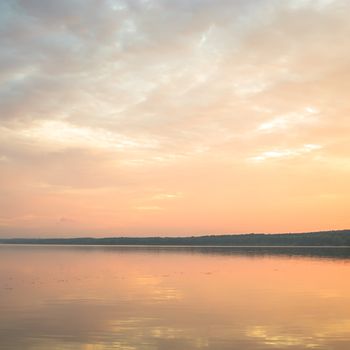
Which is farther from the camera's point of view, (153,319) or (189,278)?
(189,278)

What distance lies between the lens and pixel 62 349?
15.8 m

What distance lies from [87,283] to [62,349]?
19.8 meters

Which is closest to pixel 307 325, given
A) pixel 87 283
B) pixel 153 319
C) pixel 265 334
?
pixel 265 334

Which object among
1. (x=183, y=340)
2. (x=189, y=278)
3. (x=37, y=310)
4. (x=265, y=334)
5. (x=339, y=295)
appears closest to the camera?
(x=183, y=340)

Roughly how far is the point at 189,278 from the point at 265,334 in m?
21.4

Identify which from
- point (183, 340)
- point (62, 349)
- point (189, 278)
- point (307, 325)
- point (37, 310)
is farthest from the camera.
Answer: point (189, 278)

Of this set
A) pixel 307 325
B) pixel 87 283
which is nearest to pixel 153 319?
pixel 307 325

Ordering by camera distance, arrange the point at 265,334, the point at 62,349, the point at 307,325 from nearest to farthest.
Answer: the point at 62,349
the point at 265,334
the point at 307,325

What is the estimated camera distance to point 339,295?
28906 mm

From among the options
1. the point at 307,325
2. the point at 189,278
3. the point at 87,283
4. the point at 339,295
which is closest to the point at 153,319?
the point at 307,325

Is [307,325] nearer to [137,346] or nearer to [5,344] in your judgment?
[137,346]

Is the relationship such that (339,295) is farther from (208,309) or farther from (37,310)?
(37,310)

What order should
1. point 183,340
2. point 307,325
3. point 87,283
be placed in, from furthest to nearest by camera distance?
point 87,283, point 307,325, point 183,340

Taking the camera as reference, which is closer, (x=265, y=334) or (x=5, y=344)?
(x=5, y=344)
